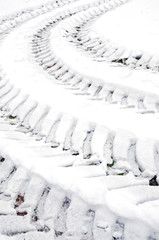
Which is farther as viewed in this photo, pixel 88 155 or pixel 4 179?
pixel 88 155

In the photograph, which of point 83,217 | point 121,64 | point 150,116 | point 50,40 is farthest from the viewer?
point 50,40

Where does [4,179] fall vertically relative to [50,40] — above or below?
below

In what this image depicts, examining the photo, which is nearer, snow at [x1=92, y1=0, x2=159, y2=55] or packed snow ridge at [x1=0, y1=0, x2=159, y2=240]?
packed snow ridge at [x1=0, y1=0, x2=159, y2=240]

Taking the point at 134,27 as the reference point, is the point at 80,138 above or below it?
below

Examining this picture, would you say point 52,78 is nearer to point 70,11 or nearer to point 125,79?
point 125,79

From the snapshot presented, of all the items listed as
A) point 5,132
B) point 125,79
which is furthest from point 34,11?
point 5,132

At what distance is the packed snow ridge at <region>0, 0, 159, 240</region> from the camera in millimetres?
1231

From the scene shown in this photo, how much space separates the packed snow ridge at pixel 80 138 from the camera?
1231 millimetres

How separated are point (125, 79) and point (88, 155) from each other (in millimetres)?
1106

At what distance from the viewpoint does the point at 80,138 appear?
1.82 meters

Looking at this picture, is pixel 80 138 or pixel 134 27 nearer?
pixel 80 138

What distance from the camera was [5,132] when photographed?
75.7 inches

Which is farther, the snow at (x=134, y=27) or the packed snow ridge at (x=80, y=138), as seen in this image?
the snow at (x=134, y=27)

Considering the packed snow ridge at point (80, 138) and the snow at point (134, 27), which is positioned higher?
the snow at point (134, 27)
